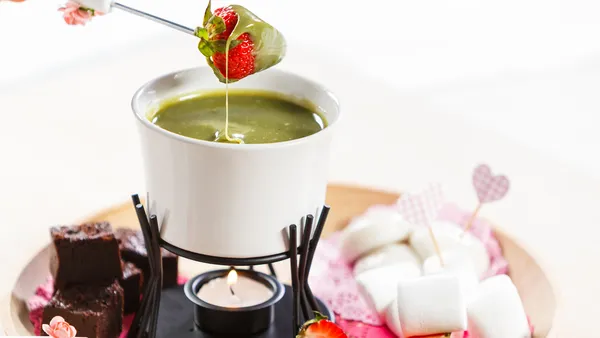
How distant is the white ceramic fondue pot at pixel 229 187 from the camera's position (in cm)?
121

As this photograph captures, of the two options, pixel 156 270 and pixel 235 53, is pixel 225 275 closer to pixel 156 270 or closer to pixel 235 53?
pixel 156 270

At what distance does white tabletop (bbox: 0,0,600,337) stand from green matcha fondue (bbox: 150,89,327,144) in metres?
0.49

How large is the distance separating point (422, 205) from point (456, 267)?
5.3 inches

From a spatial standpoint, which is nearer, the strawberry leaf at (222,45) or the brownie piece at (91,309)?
the strawberry leaf at (222,45)

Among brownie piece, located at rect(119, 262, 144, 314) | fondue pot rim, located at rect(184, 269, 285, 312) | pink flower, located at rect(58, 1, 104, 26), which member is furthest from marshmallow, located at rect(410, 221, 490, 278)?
pink flower, located at rect(58, 1, 104, 26)

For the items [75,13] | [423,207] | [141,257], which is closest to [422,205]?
[423,207]

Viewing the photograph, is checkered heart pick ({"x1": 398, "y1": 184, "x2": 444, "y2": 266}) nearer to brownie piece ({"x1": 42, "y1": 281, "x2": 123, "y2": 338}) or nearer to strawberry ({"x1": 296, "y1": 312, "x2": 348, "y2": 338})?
strawberry ({"x1": 296, "y1": 312, "x2": 348, "y2": 338})

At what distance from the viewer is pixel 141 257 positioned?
62.1 inches

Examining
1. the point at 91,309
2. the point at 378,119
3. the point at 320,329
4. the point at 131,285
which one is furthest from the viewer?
the point at 378,119

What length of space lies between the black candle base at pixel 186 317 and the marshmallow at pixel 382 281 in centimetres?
9

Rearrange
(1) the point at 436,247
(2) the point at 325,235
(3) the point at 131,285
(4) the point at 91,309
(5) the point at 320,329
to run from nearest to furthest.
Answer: (5) the point at 320,329 < (4) the point at 91,309 < (3) the point at 131,285 < (1) the point at 436,247 < (2) the point at 325,235

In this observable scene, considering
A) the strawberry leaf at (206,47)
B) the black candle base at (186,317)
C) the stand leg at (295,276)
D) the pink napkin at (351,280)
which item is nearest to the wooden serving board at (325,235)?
the pink napkin at (351,280)

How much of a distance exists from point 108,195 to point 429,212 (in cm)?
89

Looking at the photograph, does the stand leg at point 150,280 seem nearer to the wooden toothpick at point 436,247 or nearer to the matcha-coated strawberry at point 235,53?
the matcha-coated strawberry at point 235,53
